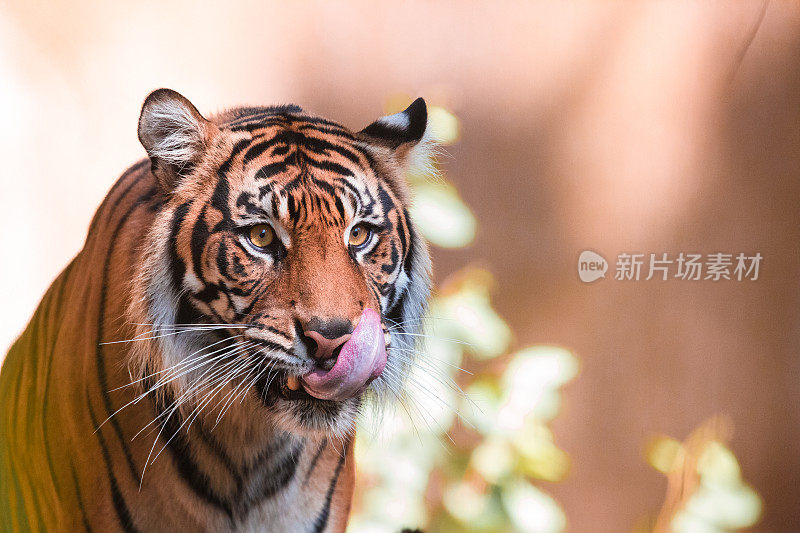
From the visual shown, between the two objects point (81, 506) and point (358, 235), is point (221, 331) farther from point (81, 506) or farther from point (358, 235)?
point (81, 506)

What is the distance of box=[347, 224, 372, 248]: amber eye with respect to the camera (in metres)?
1.12

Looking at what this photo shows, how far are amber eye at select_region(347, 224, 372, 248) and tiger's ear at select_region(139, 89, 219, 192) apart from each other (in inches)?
13.0

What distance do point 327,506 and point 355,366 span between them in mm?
480

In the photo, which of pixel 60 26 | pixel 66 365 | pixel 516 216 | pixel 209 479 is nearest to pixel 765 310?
pixel 516 216

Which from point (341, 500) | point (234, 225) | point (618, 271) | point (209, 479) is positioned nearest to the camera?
point (234, 225)

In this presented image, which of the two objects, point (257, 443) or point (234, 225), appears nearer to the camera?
point (234, 225)

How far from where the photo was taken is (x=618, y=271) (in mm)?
1478

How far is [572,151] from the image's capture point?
4.72 ft

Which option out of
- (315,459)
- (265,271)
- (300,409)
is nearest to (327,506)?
(315,459)

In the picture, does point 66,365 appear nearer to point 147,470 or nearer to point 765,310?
point 147,470

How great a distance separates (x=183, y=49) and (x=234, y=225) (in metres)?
0.48

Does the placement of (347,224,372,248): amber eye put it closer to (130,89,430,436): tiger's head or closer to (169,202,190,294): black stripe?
(130,89,430,436): tiger's head

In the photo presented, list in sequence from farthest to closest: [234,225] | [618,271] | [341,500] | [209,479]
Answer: [618,271], [341,500], [209,479], [234,225]

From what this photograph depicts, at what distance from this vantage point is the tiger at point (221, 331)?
1050 mm
